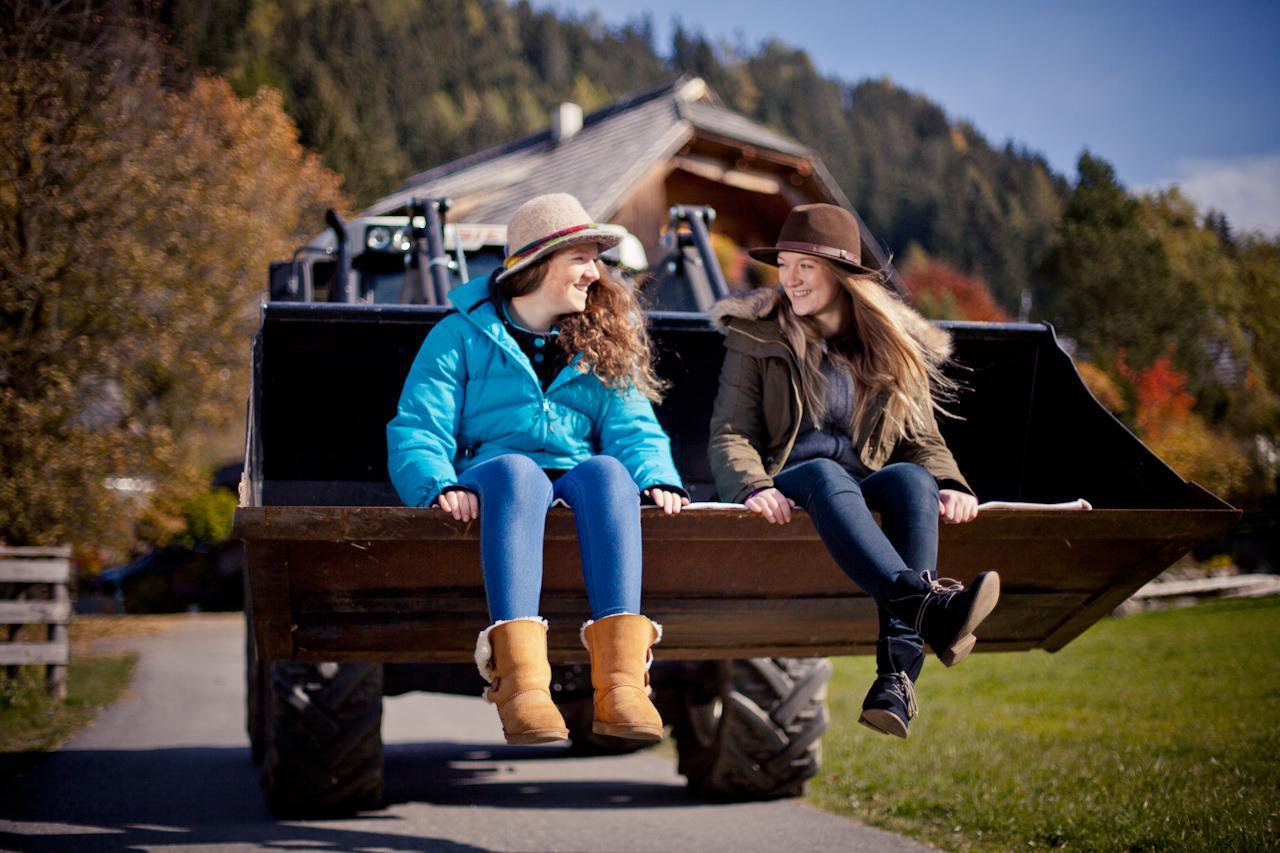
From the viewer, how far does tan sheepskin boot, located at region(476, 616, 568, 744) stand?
3326mm

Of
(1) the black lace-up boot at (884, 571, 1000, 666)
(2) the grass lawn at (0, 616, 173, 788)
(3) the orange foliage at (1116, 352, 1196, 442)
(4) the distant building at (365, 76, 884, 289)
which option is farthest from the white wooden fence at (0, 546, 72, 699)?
(3) the orange foliage at (1116, 352, 1196, 442)

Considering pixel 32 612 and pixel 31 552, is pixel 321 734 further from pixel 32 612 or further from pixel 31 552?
pixel 31 552

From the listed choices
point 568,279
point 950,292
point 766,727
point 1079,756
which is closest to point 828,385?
point 568,279

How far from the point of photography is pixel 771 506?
3727 millimetres

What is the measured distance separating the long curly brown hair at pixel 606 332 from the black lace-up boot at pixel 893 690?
1.06m

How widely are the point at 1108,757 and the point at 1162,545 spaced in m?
2.93

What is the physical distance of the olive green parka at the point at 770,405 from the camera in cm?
419

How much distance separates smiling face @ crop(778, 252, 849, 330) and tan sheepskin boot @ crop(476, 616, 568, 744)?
1445 mm

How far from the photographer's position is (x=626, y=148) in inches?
789

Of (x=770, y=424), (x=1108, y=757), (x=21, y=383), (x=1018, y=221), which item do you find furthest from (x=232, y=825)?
(x=1018, y=221)

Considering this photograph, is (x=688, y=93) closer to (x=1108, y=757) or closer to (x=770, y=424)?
(x=1108, y=757)

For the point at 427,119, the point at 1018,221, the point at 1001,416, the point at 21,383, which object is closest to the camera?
the point at 1001,416

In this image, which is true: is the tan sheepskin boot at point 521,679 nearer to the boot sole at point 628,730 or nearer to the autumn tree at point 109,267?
the boot sole at point 628,730

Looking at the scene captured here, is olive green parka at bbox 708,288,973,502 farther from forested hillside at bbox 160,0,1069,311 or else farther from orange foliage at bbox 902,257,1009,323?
orange foliage at bbox 902,257,1009,323
